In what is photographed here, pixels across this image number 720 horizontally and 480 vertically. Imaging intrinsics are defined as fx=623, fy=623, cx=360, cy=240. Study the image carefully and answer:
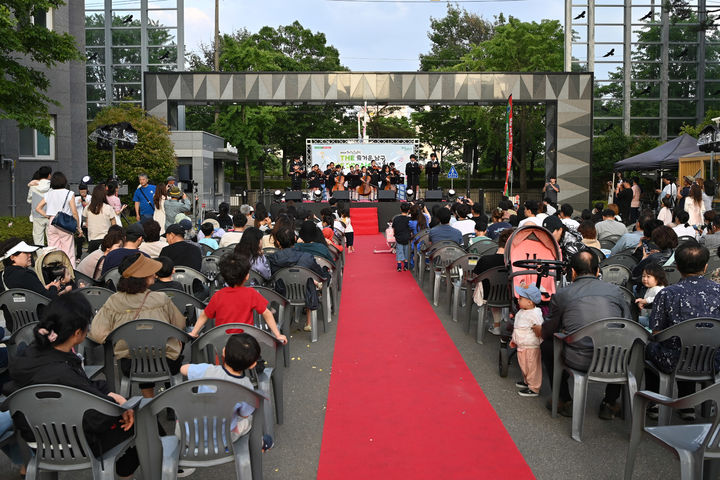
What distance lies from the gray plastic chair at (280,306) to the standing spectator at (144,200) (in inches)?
248

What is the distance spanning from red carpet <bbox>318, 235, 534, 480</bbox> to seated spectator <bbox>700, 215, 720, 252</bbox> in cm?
338

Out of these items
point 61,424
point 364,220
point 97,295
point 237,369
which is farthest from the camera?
point 364,220

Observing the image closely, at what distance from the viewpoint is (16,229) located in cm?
1305

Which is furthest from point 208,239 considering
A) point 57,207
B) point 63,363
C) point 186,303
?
point 63,363

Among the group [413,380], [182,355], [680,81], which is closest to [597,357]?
Result: [413,380]

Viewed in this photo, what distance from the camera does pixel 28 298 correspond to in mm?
5004

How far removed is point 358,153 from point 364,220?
6.11 metres

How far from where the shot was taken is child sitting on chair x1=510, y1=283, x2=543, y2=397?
4.96 meters

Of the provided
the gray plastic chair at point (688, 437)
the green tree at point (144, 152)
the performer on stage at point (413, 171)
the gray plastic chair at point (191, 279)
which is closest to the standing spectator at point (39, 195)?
the gray plastic chair at point (191, 279)

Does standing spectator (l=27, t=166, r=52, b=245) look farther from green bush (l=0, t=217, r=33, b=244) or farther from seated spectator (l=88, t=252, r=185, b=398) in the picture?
seated spectator (l=88, t=252, r=185, b=398)

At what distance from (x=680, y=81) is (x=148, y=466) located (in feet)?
130

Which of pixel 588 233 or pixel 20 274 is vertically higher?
pixel 588 233

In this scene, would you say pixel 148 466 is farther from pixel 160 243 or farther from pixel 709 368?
pixel 160 243

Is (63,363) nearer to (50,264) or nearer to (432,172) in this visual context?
(50,264)
